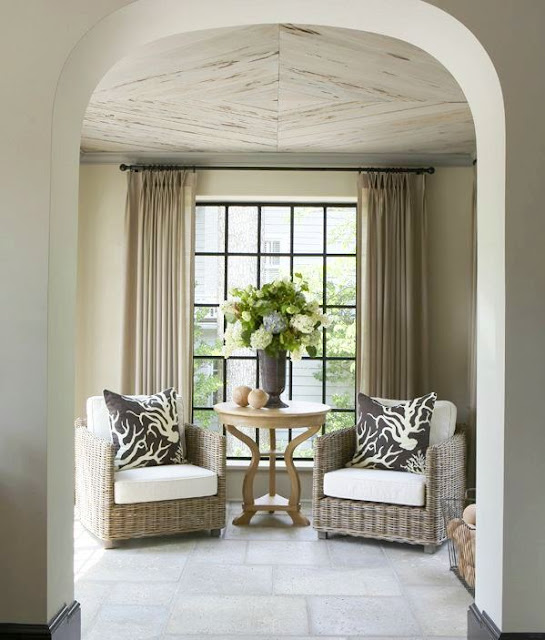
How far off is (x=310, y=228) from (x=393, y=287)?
86 cm

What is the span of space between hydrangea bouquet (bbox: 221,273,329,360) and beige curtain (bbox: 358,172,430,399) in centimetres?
52

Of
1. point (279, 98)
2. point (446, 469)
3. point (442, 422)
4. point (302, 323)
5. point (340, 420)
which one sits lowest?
point (446, 469)

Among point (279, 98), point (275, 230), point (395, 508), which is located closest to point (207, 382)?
point (275, 230)

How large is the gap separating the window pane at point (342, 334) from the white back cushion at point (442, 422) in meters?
0.95

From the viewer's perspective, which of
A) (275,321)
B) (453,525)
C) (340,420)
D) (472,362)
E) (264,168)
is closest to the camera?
(453,525)

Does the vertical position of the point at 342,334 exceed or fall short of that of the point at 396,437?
it exceeds it

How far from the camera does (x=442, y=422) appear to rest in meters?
5.00

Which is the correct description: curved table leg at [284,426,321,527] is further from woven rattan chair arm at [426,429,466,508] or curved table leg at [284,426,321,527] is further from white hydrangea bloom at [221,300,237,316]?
white hydrangea bloom at [221,300,237,316]

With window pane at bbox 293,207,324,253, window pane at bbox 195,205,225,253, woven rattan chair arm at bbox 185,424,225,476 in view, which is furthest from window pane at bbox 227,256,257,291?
woven rattan chair arm at bbox 185,424,225,476

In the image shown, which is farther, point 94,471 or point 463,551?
point 94,471

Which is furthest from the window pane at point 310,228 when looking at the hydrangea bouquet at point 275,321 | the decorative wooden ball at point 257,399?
the decorative wooden ball at point 257,399

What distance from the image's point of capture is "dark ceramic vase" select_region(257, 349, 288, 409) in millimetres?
5164

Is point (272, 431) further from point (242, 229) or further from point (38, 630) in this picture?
point (38, 630)

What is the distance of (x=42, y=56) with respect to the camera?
8.50ft
